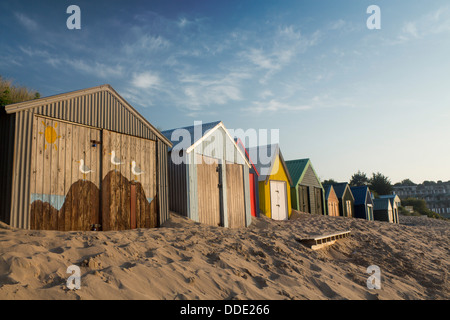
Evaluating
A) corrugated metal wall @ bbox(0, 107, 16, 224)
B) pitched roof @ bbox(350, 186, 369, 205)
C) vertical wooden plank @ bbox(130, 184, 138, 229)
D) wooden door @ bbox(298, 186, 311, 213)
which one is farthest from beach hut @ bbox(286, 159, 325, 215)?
corrugated metal wall @ bbox(0, 107, 16, 224)

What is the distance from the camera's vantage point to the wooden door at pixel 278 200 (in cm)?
1761

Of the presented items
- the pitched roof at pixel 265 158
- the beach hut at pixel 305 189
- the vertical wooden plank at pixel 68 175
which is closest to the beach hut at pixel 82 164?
the vertical wooden plank at pixel 68 175

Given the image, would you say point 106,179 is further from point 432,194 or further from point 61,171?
point 432,194

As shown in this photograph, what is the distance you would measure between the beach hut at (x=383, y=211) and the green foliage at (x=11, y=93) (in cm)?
3328

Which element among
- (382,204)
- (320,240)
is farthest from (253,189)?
(382,204)

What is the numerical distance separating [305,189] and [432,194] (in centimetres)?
9452

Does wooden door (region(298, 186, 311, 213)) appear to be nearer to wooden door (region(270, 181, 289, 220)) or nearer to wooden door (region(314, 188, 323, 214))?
wooden door (region(314, 188, 323, 214))

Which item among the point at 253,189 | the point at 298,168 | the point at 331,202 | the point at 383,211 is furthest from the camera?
the point at 383,211

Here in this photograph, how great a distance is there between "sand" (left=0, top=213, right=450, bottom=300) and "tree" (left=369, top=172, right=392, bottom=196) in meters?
60.5

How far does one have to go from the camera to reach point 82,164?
778 centimetres

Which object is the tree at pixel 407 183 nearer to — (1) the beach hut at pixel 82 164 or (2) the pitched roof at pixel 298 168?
(2) the pitched roof at pixel 298 168

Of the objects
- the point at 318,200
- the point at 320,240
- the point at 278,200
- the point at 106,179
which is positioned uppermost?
the point at 106,179

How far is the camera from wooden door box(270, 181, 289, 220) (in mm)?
17609

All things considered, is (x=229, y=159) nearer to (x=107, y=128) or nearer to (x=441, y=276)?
(x=107, y=128)
